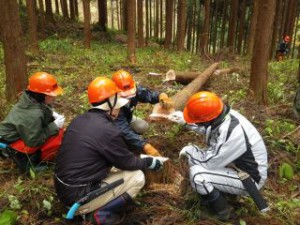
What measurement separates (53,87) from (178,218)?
2.22 meters

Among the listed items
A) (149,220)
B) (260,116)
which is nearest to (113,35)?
(260,116)

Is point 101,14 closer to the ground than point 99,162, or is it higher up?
closer to the ground

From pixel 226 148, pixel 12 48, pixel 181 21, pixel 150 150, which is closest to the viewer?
pixel 226 148

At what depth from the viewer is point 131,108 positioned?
504 cm

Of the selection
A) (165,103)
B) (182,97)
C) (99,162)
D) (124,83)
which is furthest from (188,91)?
(99,162)

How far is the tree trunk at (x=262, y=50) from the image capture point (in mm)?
6652

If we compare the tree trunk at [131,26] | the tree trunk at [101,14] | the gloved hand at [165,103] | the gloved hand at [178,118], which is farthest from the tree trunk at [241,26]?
the gloved hand at [178,118]

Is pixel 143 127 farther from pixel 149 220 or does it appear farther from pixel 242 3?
pixel 242 3

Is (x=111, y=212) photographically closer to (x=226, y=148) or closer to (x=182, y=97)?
(x=226, y=148)

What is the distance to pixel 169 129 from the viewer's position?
222 inches

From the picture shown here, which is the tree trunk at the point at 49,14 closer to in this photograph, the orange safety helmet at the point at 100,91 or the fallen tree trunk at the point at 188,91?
the fallen tree trunk at the point at 188,91

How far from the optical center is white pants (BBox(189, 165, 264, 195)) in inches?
138

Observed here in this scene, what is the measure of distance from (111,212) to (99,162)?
56 centimetres

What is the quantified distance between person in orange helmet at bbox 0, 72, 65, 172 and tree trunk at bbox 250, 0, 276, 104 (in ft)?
14.1
